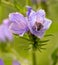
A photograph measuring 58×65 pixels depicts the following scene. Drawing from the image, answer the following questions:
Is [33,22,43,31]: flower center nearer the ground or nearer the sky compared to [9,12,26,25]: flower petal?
nearer the ground

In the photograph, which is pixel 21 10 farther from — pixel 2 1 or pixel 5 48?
pixel 5 48

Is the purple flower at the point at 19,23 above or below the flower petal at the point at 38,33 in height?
above

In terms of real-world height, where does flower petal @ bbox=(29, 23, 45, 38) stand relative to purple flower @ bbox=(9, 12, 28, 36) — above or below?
below

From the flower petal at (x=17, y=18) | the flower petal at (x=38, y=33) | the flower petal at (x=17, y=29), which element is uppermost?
the flower petal at (x=17, y=18)

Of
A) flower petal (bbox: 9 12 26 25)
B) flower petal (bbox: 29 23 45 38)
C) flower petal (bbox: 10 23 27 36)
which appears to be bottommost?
flower petal (bbox: 29 23 45 38)

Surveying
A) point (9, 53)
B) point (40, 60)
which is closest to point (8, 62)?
point (9, 53)

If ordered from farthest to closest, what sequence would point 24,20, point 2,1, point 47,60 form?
point 47,60 < point 2,1 < point 24,20
